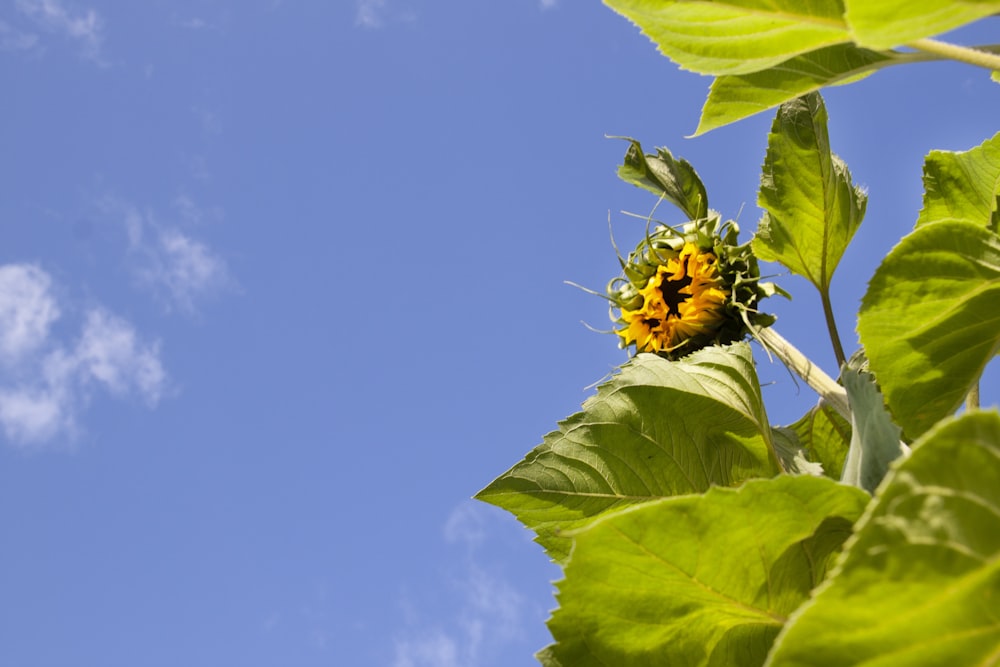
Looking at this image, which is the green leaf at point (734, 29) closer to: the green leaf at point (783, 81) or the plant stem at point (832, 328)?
the green leaf at point (783, 81)

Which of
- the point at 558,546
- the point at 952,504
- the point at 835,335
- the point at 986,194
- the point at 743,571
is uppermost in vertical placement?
the point at 986,194

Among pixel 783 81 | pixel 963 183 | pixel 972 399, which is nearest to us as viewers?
pixel 783 81

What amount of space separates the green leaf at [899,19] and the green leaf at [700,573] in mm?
390

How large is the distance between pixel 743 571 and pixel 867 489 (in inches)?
5.9

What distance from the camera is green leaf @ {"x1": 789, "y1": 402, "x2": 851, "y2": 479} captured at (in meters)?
1.54

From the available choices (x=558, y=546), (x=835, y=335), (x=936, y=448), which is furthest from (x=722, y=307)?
(x=936, y=448)

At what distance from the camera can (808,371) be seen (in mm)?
1486

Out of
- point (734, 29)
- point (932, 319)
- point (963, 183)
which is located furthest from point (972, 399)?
point (734, 29)

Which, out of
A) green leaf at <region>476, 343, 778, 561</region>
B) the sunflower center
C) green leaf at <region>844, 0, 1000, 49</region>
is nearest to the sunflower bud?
the sunflower center

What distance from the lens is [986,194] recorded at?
5.20ft

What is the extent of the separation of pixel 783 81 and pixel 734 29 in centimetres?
14

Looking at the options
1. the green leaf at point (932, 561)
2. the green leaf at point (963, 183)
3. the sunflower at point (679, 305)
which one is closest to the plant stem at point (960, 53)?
the green leaf at point (932, 561)

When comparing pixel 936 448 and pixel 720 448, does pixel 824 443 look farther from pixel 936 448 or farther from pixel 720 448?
pixel 936 448

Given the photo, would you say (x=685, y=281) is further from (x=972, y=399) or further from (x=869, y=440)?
(x=869, y=440)
